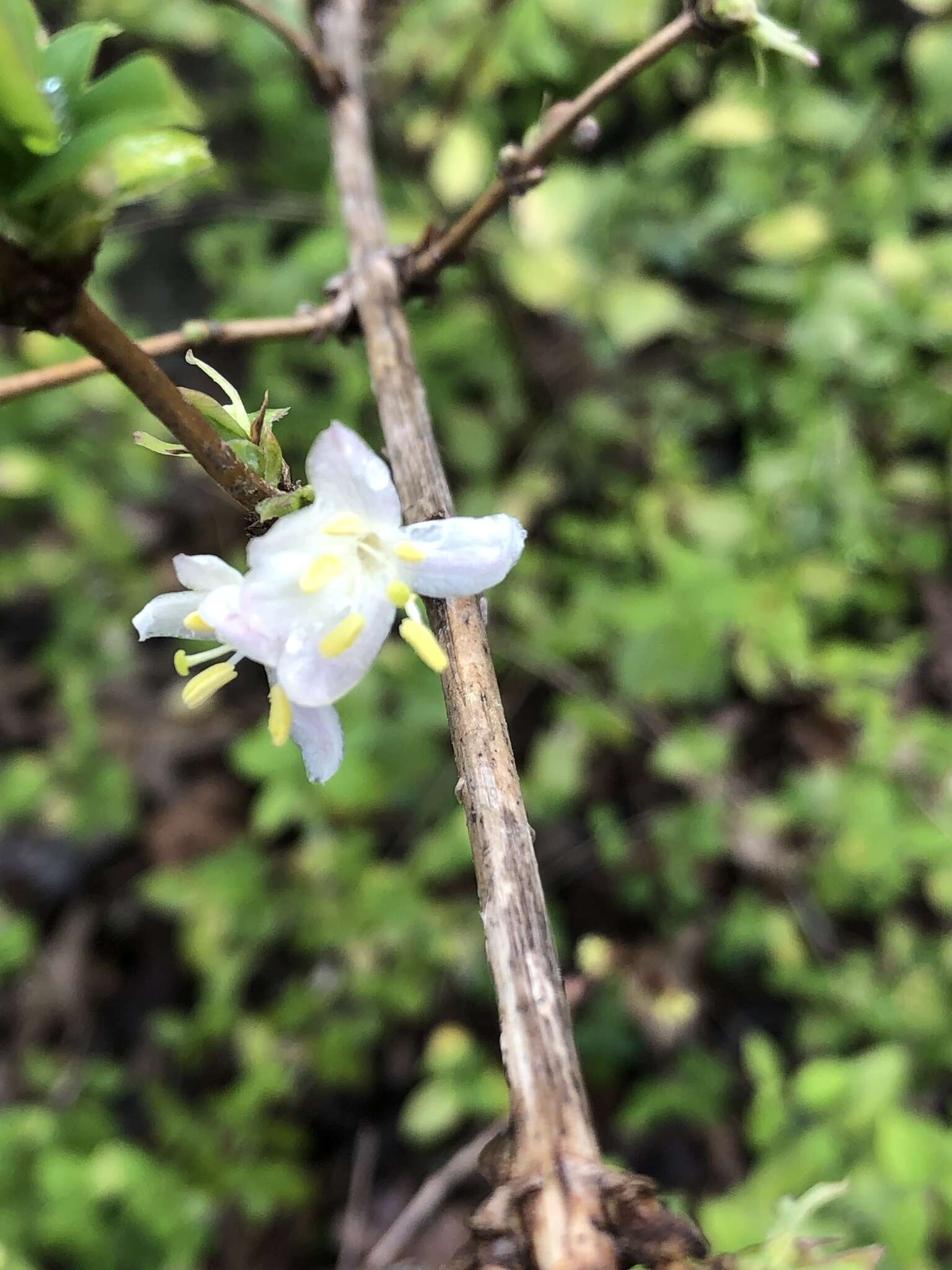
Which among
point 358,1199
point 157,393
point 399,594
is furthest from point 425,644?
point 358,1199

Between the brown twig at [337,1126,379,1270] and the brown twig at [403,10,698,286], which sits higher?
the brown twig at [403,10,698,286]

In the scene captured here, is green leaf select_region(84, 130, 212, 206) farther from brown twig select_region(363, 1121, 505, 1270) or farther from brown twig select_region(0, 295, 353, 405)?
brown twig select_region(363, 1121, 505, 1270)

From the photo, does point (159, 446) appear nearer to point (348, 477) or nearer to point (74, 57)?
point (348, 477)

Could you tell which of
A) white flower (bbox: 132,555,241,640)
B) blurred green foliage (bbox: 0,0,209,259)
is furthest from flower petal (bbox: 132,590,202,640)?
blurred green foliage (bbox: 0,0,209,259)

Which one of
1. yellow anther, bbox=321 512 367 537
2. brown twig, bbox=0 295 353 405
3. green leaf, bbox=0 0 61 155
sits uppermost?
brown twig, bbox=0 295 353 405

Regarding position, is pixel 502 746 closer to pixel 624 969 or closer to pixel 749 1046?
pixel 749 1046

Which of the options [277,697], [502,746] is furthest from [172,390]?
[502,746]

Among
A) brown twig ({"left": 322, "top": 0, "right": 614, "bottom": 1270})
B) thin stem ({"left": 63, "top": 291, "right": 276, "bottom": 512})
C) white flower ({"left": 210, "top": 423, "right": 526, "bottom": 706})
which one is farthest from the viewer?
white flower ({"left": 210, "top": 423, "right": 526, "bottom": 706})
